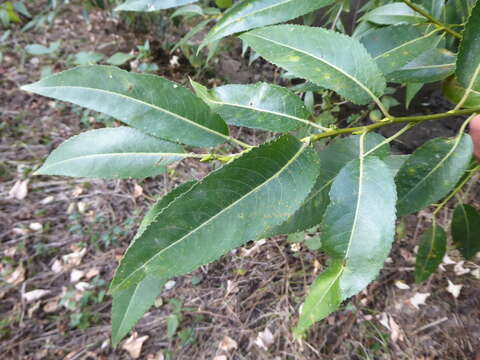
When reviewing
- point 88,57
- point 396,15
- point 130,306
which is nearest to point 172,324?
point 130,306

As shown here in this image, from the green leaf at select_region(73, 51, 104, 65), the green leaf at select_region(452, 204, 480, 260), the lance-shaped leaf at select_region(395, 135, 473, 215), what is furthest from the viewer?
the green leaf at select_region(73, 51, 104, 65)

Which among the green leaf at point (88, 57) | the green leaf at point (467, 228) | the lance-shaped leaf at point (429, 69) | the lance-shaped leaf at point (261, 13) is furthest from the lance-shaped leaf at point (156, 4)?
the green leaf at point (88, 57)

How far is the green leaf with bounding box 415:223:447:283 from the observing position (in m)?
1.16

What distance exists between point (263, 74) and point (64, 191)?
1.42 metres

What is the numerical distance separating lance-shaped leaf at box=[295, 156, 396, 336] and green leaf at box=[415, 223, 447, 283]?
0.79m

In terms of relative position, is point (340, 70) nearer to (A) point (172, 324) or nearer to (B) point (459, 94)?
(B) point (459, 94)

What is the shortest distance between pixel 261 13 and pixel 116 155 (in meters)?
0.36

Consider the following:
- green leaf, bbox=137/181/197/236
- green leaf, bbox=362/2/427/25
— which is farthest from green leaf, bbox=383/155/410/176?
green leaf, bbox=137/181/197/236

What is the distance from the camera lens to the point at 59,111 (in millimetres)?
2387

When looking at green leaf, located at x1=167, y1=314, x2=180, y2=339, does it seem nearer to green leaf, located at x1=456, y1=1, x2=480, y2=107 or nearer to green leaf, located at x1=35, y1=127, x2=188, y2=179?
green leaf, located at x1=35, y1=127, x2=188, y2=179

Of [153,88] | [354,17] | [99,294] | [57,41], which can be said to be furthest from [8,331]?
[354,17]

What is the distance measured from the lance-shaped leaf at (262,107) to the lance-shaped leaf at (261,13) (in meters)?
0.11

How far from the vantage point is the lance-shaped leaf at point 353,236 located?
0.48 m

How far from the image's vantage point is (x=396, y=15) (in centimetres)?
78
